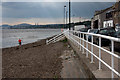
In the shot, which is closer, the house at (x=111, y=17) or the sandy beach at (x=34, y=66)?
the sandy beach at (x=34, y=66)

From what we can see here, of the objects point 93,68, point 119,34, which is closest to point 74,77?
point 93,68

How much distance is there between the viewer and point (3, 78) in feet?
24.5

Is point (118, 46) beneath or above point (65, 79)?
above

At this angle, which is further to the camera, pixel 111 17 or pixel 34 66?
pixel 111 17

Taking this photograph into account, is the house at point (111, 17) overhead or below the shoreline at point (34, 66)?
overhead

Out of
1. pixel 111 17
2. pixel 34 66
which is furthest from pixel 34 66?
pixel 111 17

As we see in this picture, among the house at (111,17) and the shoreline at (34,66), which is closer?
the shoreline at (34,66)

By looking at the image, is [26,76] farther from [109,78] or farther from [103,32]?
[103,32]

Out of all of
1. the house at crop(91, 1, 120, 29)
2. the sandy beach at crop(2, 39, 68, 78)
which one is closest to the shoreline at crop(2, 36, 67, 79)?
the sandy beach at crop(2, 39, 68, 78)

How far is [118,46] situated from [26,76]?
4779mm

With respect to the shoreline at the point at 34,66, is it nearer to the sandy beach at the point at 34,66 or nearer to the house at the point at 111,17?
the sandy beach at the point at 34,66

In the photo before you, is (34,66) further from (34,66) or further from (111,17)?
(111,17)

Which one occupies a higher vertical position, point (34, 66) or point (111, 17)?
point (111, 17)

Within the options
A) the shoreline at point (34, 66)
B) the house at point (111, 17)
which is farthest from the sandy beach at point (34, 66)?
the house at point (111, 17)
